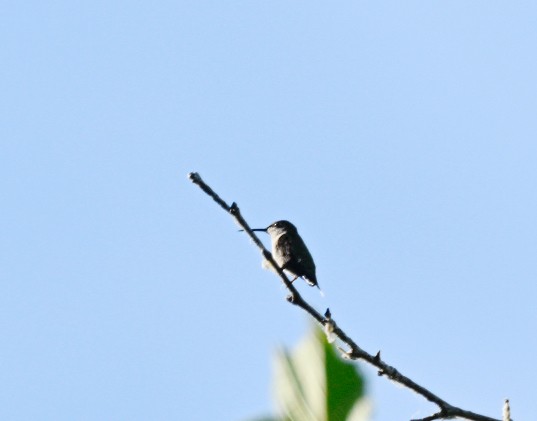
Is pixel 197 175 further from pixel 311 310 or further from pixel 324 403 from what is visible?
pixel 324 403

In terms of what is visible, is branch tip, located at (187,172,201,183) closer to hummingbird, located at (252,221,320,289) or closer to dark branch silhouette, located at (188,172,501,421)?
dark branch silhouette, located at (188,172,501,421)

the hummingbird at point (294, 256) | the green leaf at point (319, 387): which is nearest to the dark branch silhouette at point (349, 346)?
the green leaf at point (319, 387)

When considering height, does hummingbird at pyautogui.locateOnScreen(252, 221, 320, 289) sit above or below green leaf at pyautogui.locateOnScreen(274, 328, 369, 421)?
above

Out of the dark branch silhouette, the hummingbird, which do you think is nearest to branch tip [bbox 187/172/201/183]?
the dark branch silhouette

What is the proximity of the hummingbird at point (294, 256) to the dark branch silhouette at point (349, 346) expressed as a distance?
6.99 feet

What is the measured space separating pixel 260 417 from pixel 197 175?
2169mm

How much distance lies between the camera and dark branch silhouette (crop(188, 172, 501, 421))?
323 cm

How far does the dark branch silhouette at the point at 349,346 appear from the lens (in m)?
3.23

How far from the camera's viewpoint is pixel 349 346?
11.0 ft

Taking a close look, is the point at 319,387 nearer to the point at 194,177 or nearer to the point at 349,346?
the point at 349,346

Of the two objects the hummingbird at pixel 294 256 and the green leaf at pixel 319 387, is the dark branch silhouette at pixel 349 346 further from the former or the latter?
the hummingbird at pixel 294 256

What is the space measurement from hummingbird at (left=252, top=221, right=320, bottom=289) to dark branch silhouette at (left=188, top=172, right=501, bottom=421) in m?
2.13

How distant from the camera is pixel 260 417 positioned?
1442mm

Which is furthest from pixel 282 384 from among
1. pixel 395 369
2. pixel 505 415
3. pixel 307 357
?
pixel 395 369
